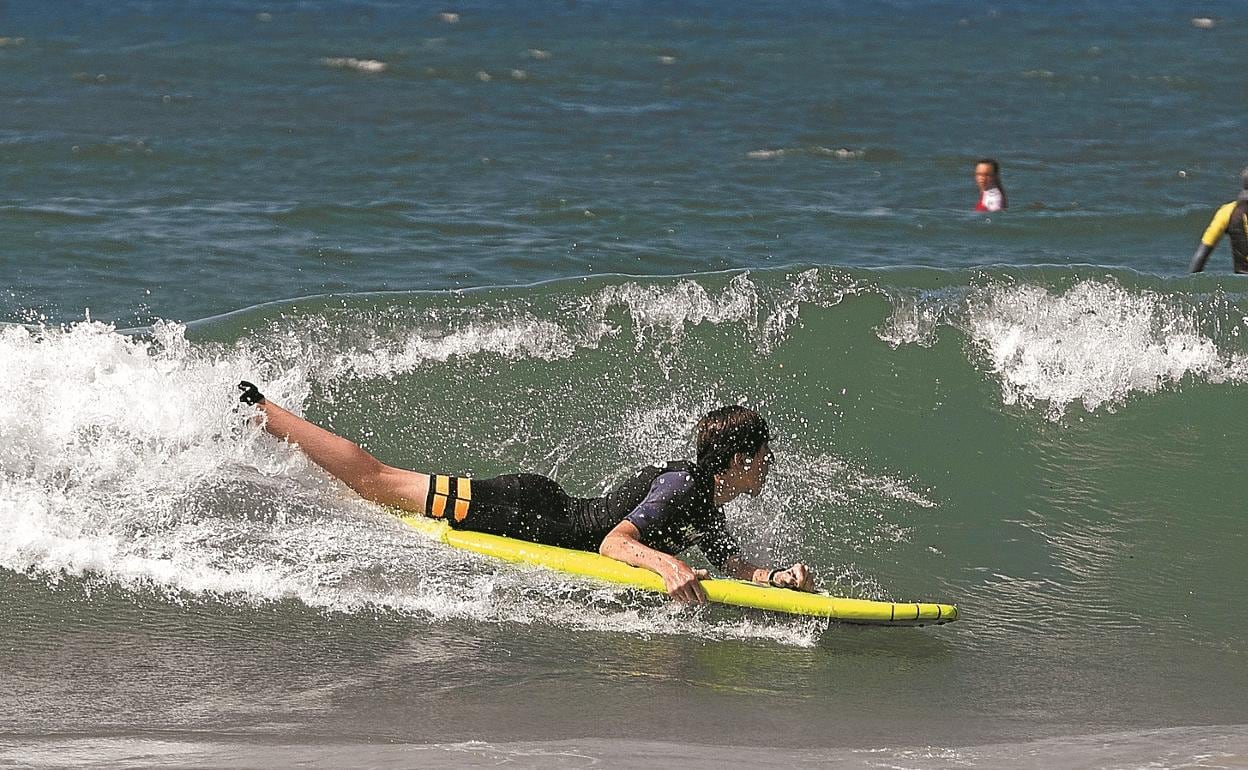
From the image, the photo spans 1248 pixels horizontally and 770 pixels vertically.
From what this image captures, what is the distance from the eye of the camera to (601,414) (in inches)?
337

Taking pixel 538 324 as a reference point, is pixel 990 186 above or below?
above

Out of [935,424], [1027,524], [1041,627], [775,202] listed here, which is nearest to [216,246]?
[775,202]

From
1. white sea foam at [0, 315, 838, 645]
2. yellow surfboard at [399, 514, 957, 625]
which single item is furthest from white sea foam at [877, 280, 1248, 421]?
white sea foam at [0, 315, 838, 645]

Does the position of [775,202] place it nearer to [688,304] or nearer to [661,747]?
[688,304]

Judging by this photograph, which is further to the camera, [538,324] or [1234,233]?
[1234,233]

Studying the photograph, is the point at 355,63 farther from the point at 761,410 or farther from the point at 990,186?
the point at 761,410

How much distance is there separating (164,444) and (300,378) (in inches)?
60.5

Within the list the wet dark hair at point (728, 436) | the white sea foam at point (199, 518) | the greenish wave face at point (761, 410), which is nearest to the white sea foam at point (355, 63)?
the greenish wave face at point (761, 410)

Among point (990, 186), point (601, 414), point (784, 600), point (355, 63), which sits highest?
point (355, 63)

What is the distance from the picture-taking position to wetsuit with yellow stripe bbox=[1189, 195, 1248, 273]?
11.2 meters

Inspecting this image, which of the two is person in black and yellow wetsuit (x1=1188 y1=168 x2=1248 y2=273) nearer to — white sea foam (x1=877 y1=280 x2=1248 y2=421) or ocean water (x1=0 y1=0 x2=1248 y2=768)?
ocean water (x1=0 y1=0 x2=1248 y2=768)

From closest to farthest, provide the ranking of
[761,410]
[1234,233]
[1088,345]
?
1. [761,410]
2. [1088,345]
3. [1234,233]

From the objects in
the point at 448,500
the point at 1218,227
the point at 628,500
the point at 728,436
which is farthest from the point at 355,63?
the point at 728,436

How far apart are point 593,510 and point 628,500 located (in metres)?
0.23
